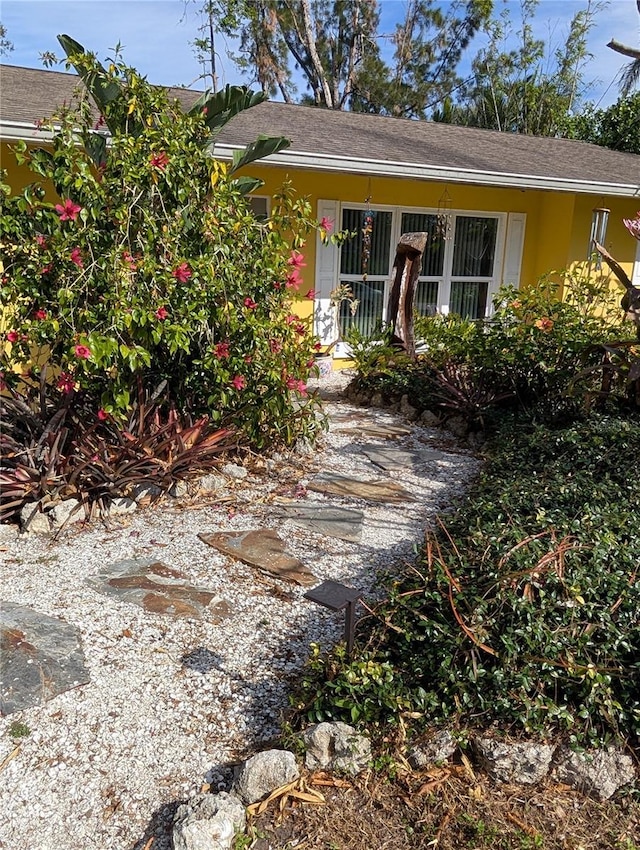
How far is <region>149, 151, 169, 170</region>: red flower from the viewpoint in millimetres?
4102

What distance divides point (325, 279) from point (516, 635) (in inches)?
281

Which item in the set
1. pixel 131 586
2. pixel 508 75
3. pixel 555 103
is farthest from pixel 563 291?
pixel 508 75

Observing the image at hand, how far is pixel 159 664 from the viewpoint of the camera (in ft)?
9.88

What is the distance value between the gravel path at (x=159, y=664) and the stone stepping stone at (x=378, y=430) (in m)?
1.45

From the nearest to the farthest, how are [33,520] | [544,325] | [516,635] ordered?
[516,635] → [33,520] → [544,325]

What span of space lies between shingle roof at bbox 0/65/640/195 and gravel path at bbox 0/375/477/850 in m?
3.85

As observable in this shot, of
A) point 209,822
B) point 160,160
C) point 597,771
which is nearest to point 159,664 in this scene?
point 209,822

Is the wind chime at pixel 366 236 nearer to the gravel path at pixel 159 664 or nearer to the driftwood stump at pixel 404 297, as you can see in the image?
the driftwood stump at pixel 404 297

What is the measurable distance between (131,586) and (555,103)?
23.7 m

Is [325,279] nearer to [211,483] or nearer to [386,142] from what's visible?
[386,142]

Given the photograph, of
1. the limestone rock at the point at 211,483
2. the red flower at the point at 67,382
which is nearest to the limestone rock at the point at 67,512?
the red flower at the point at 67,382

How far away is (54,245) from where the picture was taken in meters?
4.06

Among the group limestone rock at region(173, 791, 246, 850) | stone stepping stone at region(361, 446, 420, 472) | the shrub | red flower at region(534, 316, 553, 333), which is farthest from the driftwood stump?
limestone rock at region(173, 791, 246, 850)

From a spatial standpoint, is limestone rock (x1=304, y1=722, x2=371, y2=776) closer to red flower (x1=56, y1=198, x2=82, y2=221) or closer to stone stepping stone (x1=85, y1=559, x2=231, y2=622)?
stone stepping stone (x1=85, y1=559, x2=231, y2=622)
